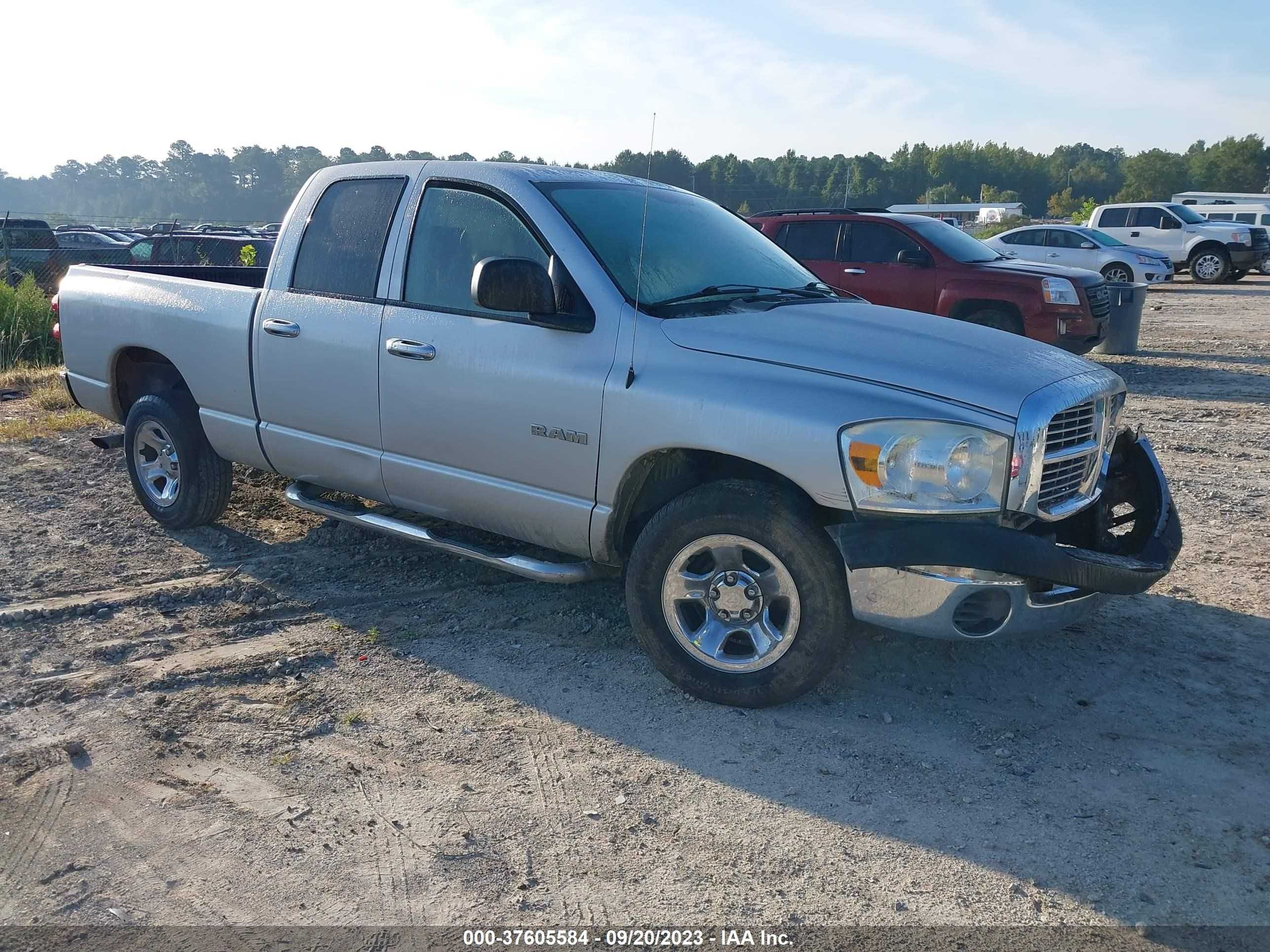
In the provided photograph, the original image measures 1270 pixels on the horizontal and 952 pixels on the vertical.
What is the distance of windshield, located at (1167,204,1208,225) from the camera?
83.6ft

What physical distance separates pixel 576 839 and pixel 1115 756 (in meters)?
1.87

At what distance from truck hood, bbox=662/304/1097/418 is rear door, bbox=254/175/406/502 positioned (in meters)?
1.57

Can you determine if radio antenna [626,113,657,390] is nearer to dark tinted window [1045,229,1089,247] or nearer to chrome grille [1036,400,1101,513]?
chrome grille [1036,400,1101,513]

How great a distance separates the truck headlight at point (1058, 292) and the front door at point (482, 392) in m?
8.04

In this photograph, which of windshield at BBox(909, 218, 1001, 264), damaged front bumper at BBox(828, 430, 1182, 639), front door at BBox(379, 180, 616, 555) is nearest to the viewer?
damaged front bumper at BBox(828, 430, 1182, 639)

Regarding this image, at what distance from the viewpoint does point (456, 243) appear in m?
4.55

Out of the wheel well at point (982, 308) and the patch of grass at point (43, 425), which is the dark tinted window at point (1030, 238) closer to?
the wheel well at point (982, 308)

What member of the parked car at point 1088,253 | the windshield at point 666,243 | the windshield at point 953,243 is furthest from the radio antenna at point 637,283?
the parked car at point 1088,253

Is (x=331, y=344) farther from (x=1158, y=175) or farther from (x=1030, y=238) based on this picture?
(x=1158, y=175)

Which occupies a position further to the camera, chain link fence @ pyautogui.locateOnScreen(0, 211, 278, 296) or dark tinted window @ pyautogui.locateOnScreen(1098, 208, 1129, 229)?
dark tinted window @ pyautogui.locateOnScreen(1098, 208, 1129, 229)

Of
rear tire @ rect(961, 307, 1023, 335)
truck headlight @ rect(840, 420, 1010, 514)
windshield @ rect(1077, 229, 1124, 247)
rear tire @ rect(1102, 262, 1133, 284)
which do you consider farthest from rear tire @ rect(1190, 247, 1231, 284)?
truck headlight @ rect(840, 420, 1010, 514)

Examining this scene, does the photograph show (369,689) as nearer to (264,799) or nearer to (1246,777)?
(264,799)

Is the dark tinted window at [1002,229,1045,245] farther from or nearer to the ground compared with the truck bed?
farther from the ground

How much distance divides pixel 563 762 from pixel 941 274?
29.8ft
